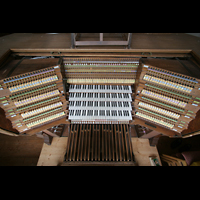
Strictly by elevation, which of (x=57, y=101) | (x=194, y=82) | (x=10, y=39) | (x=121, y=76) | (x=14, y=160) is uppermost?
(x=10, y=39)

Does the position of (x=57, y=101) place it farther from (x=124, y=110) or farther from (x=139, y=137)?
(x=139, y=137)

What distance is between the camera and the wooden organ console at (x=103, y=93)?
3.58m

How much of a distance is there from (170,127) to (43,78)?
15.1ft

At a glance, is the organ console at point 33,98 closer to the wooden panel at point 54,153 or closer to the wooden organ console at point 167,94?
the wooden panel at point 54,153

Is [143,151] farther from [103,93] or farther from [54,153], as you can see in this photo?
[54,153]

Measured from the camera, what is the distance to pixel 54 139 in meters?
6.27

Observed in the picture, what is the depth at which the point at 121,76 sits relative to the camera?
173 inches

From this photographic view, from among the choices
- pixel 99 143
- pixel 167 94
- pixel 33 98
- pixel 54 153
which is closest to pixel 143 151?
pixel 99 143

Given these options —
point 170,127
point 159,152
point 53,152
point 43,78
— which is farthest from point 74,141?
point 159,152

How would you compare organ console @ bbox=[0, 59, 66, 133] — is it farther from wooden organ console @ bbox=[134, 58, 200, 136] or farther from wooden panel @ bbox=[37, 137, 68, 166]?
wooden organ console @ bbox=[134, 58, 200, 136]

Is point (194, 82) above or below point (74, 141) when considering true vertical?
above

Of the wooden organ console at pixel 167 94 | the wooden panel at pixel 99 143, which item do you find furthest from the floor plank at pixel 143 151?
the wooden organ console at pixel 167 94

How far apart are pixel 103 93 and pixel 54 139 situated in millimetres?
3751

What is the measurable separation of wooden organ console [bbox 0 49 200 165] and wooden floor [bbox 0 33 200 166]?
1.33 ft
